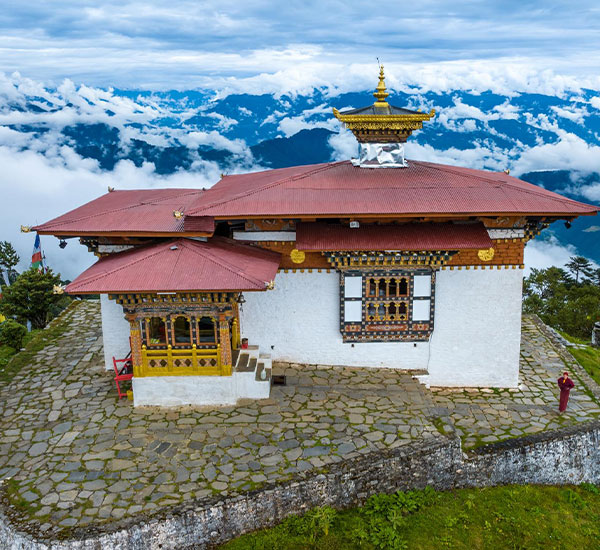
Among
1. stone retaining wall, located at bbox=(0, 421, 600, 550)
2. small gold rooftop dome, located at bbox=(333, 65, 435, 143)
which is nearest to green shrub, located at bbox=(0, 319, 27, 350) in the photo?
stone retaining wall, located at bbox=(0, 421, 600, 550)

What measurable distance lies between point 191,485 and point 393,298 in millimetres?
4873

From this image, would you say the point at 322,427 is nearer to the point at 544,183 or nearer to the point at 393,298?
the point at 393,298

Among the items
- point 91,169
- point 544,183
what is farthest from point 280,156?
point 544,183

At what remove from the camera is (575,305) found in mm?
28250

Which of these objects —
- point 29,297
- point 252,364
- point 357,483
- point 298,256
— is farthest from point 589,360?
point 29,297

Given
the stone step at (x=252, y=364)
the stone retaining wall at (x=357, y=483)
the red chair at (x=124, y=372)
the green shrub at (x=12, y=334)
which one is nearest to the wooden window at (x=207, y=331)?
the stone step at (x=252, y=364)

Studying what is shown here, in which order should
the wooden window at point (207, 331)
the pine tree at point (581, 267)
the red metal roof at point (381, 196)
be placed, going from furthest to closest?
the pine tree at point (581, 267) < the red metal roof at point (381, 196) < the wooden window at point (207, 331)

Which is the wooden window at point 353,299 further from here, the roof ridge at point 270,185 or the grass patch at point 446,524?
the grass patch at point 446,524

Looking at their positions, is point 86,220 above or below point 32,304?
above

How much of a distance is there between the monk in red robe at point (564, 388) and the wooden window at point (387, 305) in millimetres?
2372

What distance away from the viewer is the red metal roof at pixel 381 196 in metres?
9.23

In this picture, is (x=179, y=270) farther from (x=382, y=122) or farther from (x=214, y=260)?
(x=382, y=122)

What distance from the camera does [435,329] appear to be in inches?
405

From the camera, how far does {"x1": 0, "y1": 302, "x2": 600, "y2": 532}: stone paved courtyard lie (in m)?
7.10
